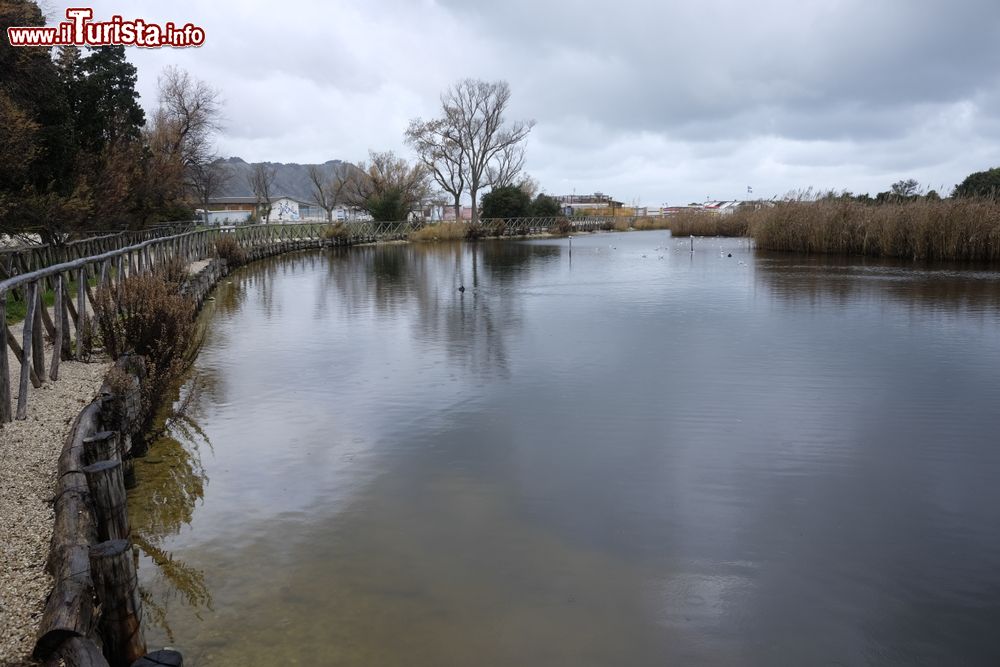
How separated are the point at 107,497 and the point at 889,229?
28.7m

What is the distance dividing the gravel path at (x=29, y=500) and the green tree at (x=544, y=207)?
2392 inches

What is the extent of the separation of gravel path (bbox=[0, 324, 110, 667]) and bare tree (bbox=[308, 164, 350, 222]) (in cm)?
Result: 8464

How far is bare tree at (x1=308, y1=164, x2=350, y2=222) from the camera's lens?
9175cm

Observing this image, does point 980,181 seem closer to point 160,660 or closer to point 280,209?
point 160,660

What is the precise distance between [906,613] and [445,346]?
8.49 m

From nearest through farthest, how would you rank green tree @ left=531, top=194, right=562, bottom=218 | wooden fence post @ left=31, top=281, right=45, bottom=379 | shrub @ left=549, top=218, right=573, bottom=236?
wooden fence post @ left=31, top=281, right=45, bottom=379 < shrub @ left=549, top=218, right=573, bottom=236 < green tree @ left=531, top=194, right=562, bottom=218

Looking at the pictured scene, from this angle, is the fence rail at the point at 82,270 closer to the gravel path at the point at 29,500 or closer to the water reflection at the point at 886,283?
the gravel path at the point at 29,500

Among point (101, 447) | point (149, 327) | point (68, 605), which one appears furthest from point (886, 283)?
point (68, 605)

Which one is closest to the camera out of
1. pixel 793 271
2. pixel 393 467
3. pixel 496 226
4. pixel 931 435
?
pixel 393 467

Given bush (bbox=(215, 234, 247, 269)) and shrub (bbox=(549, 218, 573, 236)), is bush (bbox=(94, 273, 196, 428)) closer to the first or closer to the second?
bush (bbox=(215, 234, 247, 269))

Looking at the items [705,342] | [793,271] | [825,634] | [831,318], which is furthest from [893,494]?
[793,271]

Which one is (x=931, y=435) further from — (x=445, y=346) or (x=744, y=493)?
(x=445, y=346)

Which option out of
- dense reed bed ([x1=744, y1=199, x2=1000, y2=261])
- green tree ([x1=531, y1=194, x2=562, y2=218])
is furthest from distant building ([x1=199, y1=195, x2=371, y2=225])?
dense reed bed ([x1=744, y1=199, x2=1000, y2=261])

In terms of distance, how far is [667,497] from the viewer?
6.05 metres
